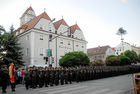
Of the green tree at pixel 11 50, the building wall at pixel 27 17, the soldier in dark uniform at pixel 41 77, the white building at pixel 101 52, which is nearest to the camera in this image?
the soldier in dark uniform at pixel 41 77

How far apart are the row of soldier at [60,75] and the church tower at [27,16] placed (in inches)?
1361

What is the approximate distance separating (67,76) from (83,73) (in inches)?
123

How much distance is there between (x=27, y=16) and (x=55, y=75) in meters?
37.8

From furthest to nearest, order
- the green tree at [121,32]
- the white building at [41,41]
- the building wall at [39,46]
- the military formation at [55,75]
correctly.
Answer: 1. the green tree at [121,32]
2. the white building at [41,41]
3. the building wall at [39,46]
4. the military formation at [55,75]

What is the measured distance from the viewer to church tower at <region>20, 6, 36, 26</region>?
46750 millimetres

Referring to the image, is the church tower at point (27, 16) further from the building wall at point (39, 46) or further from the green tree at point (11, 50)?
the green tree at point (11, 50)

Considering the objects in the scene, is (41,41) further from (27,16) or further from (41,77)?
(41,77)

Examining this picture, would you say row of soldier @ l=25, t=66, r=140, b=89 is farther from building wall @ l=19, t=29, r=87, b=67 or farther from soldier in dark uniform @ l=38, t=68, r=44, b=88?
building wall @ l=19, t=29, r=87, b=67

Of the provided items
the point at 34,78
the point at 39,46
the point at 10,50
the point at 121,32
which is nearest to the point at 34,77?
the point at 34,78

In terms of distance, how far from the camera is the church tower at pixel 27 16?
1841 inches

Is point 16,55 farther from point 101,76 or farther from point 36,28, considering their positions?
point 101,76

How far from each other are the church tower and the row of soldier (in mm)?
34578

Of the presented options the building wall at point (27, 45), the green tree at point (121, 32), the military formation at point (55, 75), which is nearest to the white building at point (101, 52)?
the green tree at point (121, 32)

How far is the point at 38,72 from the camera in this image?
13008 millimetres
